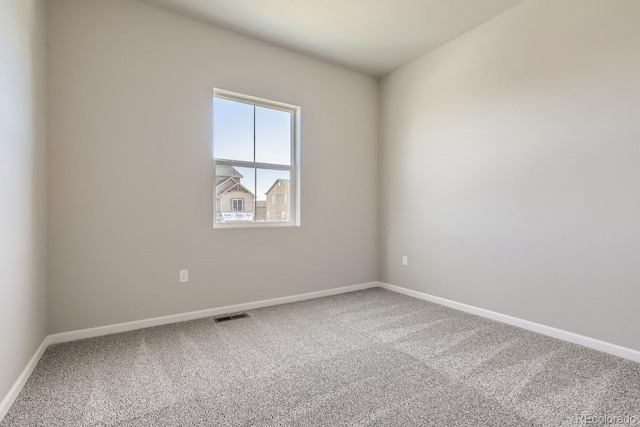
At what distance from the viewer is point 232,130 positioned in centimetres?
322

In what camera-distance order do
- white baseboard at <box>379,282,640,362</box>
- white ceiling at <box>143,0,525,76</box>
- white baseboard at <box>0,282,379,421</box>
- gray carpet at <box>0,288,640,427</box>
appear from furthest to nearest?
1. white ceiling at <box>143,0,525,76</box>
2. white baseboard at <box>379,282,640,362</box>
3. white baseboard at <box>0,282,379,421</box>
4. gray carpet at <box>0,288,640,427</box>

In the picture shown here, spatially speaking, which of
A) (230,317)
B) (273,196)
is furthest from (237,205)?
(230,317)

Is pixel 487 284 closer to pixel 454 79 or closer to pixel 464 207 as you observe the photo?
pixel 464 207

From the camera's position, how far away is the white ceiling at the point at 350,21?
2693 millimetres

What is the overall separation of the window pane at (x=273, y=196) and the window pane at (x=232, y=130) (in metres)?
0.28

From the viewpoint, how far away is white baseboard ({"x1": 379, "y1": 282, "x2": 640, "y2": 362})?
7.08 ft

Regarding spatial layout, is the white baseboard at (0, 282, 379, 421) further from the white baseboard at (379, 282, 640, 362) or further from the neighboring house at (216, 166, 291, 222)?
the white baseboard at (379, 282, 640, 362)

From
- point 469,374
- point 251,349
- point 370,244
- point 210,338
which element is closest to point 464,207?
point 370,244

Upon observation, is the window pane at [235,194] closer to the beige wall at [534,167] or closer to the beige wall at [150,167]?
the beige wall at [150,167]

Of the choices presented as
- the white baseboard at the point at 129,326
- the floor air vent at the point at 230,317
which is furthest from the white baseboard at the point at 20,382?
the floor air vent at the point at 230,317

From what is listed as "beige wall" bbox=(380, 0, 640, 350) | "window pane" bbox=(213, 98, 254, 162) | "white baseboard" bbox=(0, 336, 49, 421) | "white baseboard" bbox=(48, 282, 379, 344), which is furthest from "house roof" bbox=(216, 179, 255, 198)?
"beige wall" bbox=(380, 0, 640, 350)

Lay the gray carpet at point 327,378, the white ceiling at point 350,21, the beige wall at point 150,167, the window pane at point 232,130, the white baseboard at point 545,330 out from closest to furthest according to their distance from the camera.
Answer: the gray carpet at point 327,378, the white baseboard at point 545,330, the beige wall at point 150,167, the white ceiling at point 350,21, the window pane at point 232,130

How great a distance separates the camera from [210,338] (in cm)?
250

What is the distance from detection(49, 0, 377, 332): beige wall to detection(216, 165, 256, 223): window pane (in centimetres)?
14
